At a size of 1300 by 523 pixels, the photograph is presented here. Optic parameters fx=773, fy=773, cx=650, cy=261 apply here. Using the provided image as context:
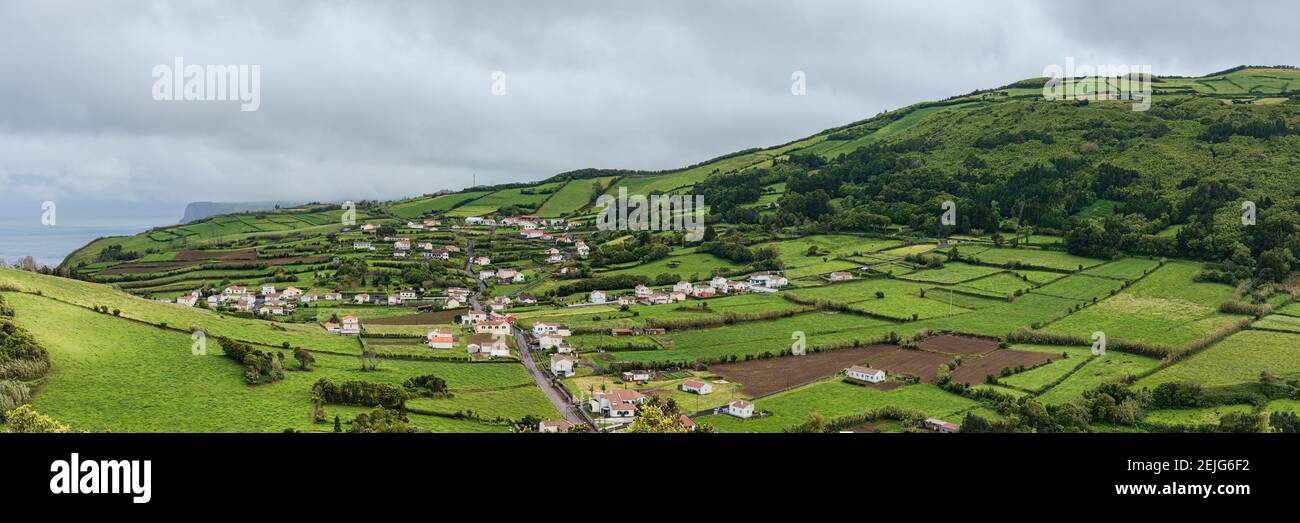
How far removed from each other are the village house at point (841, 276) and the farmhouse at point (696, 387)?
100 ft

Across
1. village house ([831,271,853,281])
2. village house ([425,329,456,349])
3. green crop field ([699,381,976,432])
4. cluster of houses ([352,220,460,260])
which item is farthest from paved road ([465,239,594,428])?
village house ([831,271,853,281])

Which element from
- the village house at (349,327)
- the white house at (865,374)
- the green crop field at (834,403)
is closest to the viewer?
the green crop field at (834,403)

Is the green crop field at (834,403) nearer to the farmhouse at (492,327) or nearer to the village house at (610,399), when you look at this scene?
the village house at (610,399)

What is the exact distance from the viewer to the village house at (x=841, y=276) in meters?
66.8

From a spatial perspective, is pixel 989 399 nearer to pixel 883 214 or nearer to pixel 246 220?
pixel 883 214

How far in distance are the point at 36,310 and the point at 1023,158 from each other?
10092cm

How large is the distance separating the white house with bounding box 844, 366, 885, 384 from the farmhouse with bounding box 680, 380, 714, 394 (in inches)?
305

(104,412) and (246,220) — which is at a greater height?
(246,220)

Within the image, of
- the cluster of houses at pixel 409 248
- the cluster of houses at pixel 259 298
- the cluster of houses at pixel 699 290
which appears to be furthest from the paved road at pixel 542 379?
the cluster of houses at pixel 409 248

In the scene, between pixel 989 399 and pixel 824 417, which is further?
pixel 989 399

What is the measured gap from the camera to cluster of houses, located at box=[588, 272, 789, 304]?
6284 centimetres

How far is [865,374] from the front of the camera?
134ft
